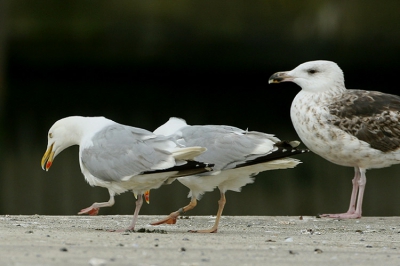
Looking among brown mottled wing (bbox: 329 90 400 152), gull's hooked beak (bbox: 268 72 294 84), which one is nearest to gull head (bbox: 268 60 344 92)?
gull's hooked beak (bbox: 268 72 294 84)

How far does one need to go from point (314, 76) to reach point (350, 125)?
57 cm

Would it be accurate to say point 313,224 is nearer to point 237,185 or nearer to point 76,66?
point 237,185

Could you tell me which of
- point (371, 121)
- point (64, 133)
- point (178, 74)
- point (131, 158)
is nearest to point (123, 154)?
point (131, 158)

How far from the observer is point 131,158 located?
4848 mm

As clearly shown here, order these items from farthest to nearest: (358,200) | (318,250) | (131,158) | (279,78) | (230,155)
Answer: (279,78) < (358,200) < (230,155) < (131,158) < (318,250)

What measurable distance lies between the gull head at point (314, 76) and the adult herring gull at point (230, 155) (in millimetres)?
1591

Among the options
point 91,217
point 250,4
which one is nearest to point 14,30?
point 250,4

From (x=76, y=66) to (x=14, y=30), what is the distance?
817 mm

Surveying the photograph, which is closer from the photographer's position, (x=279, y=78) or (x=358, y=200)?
(x=358, y=200)

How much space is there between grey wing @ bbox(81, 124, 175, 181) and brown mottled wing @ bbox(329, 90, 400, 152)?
206cm

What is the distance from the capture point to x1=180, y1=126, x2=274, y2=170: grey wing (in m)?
5.12

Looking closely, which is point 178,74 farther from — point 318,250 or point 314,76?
point 318,250

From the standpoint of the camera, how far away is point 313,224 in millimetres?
5934

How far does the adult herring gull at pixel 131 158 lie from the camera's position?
4754 mm
